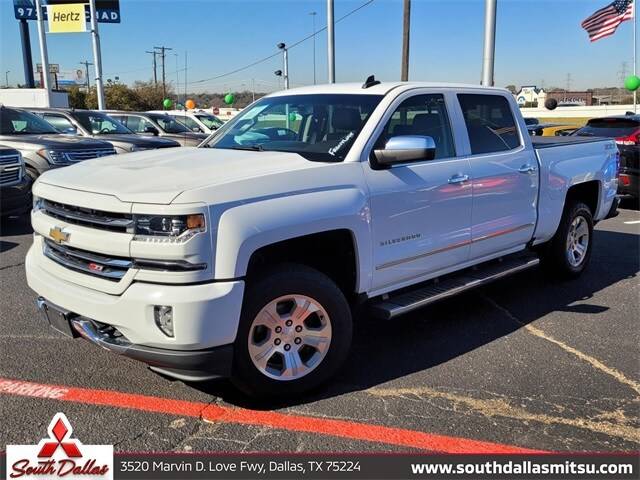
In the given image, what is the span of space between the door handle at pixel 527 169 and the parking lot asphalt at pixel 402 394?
127cm

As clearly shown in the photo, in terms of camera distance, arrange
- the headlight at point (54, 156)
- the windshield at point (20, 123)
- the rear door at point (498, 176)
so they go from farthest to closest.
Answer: the windshield at point (20, 123)
the headlight at point (54, 156)
the rear door at point (498, 176)

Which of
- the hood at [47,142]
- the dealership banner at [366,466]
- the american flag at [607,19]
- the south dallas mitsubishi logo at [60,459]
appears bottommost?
the dealership banner at [366,466]

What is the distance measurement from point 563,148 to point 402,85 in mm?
2274

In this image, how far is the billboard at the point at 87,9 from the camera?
2277 cm

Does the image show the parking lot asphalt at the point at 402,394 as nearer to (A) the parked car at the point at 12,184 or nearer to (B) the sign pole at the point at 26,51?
(A) the parked car at the point at 12,184

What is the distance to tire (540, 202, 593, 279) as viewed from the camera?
19.6ft

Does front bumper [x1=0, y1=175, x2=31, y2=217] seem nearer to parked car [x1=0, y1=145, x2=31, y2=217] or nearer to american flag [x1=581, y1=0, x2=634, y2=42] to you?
parked car [x1=0, y1=145, x2=31, y2=217]

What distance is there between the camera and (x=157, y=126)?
1497 centimetres

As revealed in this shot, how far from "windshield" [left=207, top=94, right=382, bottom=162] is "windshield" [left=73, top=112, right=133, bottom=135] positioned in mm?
8597

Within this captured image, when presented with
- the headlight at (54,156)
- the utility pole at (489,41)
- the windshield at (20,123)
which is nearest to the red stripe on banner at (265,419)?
the headlight at (54,156)

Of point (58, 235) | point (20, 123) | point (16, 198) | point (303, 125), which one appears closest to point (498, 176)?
point (303, 125)

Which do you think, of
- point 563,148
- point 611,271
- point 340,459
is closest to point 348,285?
point 340,459

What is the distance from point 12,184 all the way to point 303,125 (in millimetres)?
5910

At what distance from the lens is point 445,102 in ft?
15.2
